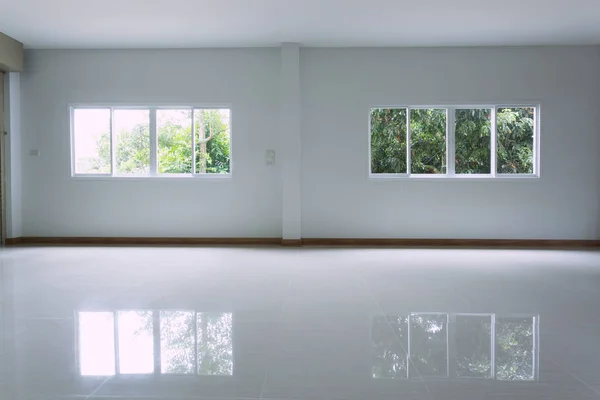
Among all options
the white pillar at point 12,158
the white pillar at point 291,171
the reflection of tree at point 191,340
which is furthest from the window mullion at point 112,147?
the reflection of tree at point 191,340

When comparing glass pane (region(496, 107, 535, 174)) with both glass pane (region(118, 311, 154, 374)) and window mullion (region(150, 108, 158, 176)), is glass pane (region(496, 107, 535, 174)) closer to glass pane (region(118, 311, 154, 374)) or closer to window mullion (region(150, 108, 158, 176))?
window mullion (region(150, 108, 158, 176))

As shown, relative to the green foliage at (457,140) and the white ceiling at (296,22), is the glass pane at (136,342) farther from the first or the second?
the green foliage at (457,140)

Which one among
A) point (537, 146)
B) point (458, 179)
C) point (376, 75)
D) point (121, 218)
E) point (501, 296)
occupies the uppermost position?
point (376, 75)

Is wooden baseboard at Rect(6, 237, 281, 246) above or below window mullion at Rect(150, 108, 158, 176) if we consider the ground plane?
below

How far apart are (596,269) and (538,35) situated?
150 inches

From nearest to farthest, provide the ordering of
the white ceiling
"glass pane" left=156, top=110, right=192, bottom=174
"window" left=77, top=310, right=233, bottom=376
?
"window" left=77, top=310, right=233, bottom=376 → the white ceiling → "glass pane" left=156, top=110, right=192, bottom=174

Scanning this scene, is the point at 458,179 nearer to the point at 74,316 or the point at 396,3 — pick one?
the point at 396,3

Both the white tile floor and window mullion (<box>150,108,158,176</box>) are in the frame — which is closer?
the white tile floor

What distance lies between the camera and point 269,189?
348 inches

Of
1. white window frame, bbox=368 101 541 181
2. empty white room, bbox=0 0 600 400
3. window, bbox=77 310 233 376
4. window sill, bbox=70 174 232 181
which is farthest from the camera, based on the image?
window sill, bbox=70 174 232 181

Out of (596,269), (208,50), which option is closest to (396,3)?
(208,50)

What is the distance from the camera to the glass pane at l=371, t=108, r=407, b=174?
8.85 metres

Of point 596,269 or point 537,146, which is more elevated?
point 537,146

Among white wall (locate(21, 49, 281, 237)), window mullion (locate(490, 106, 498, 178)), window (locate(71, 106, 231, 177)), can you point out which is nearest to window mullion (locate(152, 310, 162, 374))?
white wall (locate(21, 49, 281, 237))
